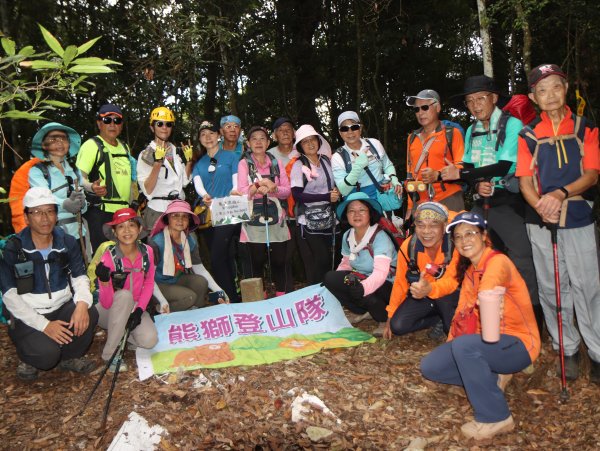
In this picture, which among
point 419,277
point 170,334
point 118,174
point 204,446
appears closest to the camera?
point 204,446

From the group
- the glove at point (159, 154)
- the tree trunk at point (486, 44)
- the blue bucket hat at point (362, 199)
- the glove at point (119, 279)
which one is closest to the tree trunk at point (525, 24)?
the tree trunk at point (486, 44)

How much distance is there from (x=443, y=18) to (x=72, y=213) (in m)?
11.3

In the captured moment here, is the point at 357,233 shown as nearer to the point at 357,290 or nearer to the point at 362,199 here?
the point at 362,199

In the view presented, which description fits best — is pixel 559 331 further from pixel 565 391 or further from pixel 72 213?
pixel 72 213

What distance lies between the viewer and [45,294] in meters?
5.20

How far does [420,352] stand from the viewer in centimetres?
556

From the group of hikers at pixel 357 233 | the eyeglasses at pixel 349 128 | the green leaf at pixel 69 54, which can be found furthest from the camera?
the eyeglasses at pixel 349 128

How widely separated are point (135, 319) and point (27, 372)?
1270 millimetres

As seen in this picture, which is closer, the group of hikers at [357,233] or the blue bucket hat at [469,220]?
the blue bucket hat at [469,220]

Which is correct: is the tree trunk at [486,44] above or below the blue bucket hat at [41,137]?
above

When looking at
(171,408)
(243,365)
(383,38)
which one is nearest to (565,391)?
(243,365)

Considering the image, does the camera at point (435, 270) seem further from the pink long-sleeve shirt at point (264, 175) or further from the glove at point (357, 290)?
the pink long-sleeve shirt at point (264, 175)

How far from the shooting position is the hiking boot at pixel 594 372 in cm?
460

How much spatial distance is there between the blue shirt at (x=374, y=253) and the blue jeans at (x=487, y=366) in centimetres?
191
